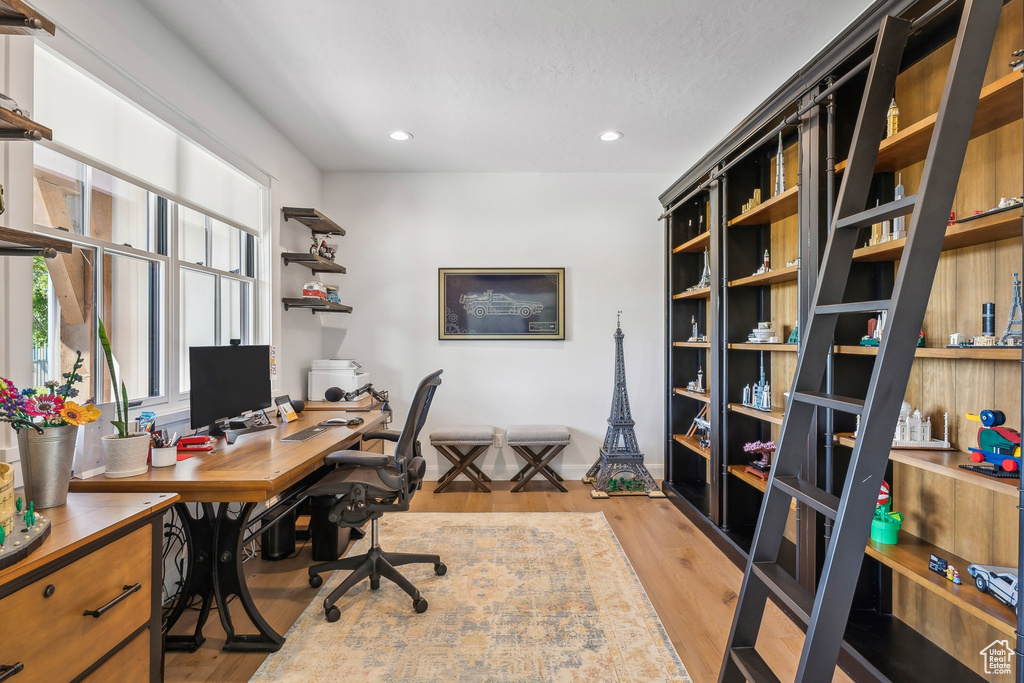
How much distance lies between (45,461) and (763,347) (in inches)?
116

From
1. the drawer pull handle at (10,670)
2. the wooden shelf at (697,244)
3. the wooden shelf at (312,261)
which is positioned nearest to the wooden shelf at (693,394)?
the wooden shelf at (697,244)

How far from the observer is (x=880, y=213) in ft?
3.77

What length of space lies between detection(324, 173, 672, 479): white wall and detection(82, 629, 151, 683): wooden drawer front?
289 centimetres

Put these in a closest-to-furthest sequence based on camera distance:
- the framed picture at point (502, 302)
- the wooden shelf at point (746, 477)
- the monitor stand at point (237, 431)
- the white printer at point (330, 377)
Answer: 1. the monitor stand at point (237, 431)
2. the wooden shelf at point (746, 477)
3. the white printer at point (330, 377)
4. the framed picture at point (502, 302)

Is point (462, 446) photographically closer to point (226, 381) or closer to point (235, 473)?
point (226, 381)

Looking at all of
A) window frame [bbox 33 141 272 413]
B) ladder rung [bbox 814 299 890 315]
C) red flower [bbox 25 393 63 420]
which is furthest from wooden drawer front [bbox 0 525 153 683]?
ladder rung [bbox 814 299 890 315]

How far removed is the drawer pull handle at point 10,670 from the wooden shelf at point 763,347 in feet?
9.38

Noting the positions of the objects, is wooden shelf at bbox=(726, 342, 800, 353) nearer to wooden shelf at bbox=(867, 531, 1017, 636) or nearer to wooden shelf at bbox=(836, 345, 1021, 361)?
wooden shelf at bbox=(836, 345, 1021, 361)

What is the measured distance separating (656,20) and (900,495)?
7.52 ft

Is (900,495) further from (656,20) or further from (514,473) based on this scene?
(514,473)

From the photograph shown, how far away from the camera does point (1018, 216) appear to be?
1.37m

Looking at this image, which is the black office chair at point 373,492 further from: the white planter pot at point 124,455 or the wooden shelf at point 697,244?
the wooden shelf at point 697,244

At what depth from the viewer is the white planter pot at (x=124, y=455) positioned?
5.34 ft

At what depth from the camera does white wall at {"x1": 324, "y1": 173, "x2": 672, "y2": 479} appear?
4172 mm
